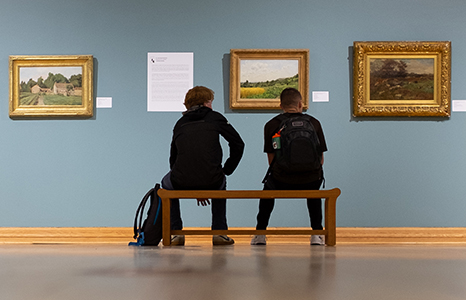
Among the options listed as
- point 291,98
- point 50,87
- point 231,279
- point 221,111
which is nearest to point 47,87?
point 50,87

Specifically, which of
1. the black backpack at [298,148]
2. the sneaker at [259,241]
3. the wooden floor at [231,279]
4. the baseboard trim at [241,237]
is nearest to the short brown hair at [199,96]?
the black backpack at [298,148]

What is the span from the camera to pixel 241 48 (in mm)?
5121

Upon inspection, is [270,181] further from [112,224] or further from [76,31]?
[76,31]

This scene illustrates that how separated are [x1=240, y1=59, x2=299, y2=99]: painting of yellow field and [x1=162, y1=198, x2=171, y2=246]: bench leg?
2200mm

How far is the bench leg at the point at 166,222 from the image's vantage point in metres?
3.26

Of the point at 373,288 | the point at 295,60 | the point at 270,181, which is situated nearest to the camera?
the point at 373,288

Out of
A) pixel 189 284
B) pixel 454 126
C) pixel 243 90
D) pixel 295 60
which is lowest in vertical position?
pixel 189 284

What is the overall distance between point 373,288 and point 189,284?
561mm

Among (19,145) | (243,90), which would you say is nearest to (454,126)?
(243,90)

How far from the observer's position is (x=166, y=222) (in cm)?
329

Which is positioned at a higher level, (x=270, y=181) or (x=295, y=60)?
(x=295, y=60)

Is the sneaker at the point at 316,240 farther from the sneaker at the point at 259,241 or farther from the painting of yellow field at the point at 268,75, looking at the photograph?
the painting of yellow field at the point at 268,75

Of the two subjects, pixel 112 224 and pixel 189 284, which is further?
pixel 112 224

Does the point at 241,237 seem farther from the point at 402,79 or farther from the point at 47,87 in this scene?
the point at 47,87
